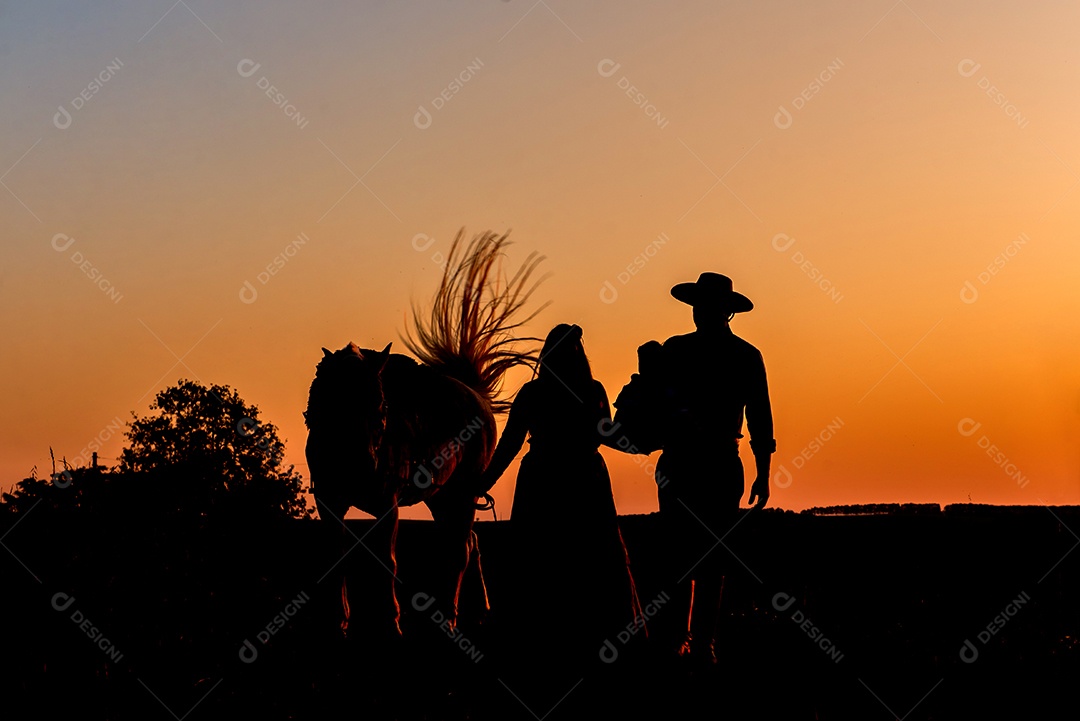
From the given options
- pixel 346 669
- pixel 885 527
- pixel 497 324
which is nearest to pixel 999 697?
pixel 346 669

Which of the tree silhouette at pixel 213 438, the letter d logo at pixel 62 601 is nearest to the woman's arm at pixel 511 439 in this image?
the letter d logo at pixel 62 601

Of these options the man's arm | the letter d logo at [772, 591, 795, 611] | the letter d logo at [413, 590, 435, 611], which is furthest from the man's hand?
the letter d logo at [413, 590, 435, 611]

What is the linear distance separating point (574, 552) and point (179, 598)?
379 centimetres

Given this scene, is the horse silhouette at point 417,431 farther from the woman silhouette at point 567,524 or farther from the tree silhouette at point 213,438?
the tree silhouette at point 213,438

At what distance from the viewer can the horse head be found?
10.1 metres

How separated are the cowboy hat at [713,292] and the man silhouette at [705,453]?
2 cm

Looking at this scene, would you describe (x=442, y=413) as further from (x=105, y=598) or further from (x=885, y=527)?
(x=885, y=527)

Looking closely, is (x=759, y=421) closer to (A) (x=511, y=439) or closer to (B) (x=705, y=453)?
(B) (x=705, y=453)

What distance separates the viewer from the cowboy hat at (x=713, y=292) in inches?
341

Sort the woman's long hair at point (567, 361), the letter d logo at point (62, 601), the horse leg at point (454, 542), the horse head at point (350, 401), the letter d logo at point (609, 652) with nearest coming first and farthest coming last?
the woman's long hair at point (567, 361) < the letter d logo at point (609, 652) < the letter d logo at point (62, 601) < the horse head at point (350, 401) < the horse leg at point (454, 542)

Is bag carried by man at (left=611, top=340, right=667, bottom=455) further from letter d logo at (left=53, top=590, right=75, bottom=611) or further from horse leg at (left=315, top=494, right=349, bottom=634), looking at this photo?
letter d logo at (left=53, top=590, right=75, bottom=611)

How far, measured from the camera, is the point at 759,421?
8586mm

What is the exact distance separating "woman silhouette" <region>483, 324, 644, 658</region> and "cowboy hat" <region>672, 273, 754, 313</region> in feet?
3.94

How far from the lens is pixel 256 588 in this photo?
446 inches
